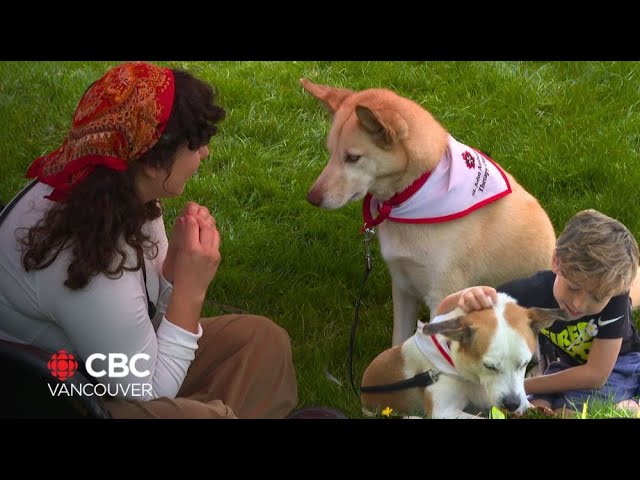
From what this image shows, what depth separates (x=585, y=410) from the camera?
5.96 feet

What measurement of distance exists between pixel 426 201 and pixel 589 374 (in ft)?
1.79

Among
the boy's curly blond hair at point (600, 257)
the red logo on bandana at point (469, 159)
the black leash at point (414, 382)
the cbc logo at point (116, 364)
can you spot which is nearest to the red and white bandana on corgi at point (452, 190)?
the red logo on bandana at point (469, 159)

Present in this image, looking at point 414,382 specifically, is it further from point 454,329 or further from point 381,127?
point 381,127

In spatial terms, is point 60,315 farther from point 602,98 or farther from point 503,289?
point 602,98

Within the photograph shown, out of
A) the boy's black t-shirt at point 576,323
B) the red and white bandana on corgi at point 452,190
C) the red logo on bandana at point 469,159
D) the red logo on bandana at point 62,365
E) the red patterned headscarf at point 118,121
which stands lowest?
the boy's black t-shirt at point 576,323

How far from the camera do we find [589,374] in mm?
1849

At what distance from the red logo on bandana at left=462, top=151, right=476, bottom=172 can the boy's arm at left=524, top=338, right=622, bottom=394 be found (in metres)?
0.49

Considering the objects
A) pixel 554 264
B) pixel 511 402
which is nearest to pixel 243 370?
pixel 511 402

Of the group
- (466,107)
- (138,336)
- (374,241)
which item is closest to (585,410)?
(374,241)

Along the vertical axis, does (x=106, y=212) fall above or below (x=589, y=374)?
above

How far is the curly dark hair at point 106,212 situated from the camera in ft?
5.53

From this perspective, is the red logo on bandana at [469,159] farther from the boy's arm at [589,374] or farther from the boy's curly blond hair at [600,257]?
the boy's arm at [589,374]

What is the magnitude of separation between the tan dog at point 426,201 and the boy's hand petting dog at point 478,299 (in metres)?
0.09

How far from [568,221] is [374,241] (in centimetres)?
52
